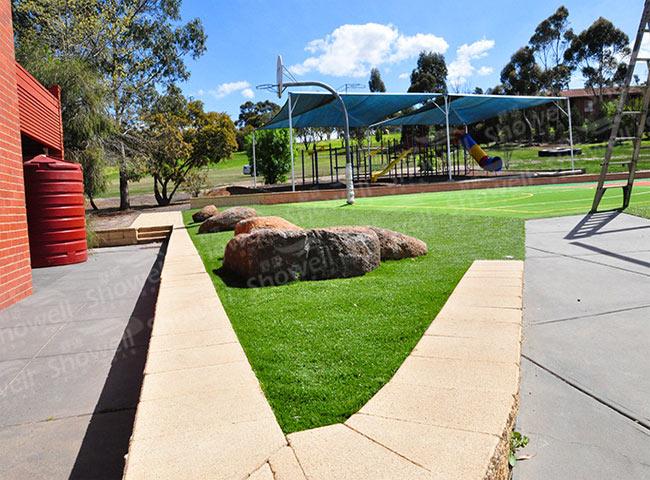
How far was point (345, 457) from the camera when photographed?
1926 mm

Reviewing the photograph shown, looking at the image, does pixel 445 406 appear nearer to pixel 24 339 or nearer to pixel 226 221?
pixel 24 339

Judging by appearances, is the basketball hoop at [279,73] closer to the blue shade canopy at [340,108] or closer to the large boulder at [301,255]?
the blue shade canopy at [340,108]

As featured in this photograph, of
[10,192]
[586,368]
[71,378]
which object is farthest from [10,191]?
[586,368]

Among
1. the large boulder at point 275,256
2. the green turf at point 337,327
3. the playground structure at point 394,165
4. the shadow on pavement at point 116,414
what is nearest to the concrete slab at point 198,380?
the green turf at point 337,327

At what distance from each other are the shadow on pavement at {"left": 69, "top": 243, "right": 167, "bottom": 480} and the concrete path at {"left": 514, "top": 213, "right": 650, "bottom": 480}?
1.98 m

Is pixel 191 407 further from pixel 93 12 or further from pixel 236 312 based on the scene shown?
pixel 93 12

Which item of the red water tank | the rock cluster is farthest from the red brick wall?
the rock cluster

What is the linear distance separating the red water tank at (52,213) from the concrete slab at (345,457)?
29.2 ft

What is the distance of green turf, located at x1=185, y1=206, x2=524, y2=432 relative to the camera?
2.62 m

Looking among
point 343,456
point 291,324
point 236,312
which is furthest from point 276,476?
point 236,312

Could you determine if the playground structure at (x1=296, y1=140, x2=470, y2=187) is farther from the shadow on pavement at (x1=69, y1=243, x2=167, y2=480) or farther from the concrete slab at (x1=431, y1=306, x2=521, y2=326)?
the concrete slab at (x1=431, y1=306, x2=521, y2=326)

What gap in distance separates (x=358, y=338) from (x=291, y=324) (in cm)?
66

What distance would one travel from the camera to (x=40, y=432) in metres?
2.85

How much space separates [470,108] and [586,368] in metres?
31.4
